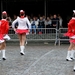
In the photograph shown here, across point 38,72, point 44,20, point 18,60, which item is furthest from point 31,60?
point 44,20

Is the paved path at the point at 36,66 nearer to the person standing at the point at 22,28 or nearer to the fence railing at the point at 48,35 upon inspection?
the person standing at the point at 22,28

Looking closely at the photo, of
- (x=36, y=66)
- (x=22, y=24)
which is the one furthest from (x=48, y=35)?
(x=36, y=66)

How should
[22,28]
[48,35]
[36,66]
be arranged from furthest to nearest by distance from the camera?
[48,35] < [22,28] < [36,66]

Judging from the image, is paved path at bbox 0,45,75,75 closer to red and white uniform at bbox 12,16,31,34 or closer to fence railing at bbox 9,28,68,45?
red and white uniform at bbox 12,16,31,34

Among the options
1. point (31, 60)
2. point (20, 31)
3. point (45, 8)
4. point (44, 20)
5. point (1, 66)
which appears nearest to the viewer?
point (1, 66)

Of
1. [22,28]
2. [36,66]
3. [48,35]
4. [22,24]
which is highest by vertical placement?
[22,24]

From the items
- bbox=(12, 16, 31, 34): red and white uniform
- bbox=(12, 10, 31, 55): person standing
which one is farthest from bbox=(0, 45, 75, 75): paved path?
bbox=(12, 16, 31, 34): red and white uniform

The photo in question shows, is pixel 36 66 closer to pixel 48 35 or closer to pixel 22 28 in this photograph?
pixel 22 28

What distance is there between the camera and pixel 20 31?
569 inches

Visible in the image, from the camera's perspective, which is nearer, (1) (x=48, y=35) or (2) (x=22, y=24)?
(2) (x=22, y=24)

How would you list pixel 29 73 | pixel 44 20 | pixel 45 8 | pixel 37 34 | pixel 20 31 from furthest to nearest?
pixel 45 8, pixel 44 20, pixel 37 34, pixel 20 31, pixel 29 73

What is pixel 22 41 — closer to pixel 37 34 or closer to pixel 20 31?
pixel 20 31

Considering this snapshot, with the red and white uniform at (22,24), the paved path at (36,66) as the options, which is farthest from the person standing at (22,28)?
the paved path at (36,66)

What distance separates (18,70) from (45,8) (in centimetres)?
1512
